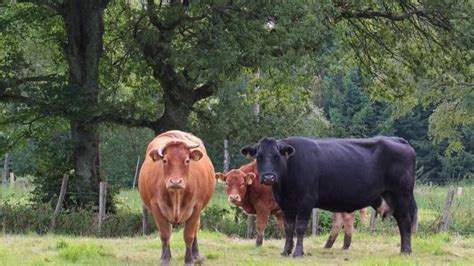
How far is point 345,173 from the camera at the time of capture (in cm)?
1277

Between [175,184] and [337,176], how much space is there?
3.76 metres

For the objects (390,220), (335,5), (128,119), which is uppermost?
(335,5)

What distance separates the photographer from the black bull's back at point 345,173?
494 inches

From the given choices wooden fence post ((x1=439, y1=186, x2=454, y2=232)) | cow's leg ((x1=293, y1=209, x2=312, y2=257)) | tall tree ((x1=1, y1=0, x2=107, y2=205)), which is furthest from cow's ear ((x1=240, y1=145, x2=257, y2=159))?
tall tree ((x1=1, y1=0, x2=107, y2=205))

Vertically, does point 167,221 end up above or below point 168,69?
below

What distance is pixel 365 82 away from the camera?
2612 cm

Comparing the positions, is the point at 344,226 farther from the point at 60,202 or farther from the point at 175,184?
the point at 60,202

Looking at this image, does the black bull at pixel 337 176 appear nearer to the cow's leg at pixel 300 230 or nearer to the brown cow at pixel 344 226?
the cow's leg at pixel 300 230

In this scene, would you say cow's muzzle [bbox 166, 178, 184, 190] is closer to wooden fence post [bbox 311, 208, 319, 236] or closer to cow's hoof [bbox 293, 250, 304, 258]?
A: cow's hoof [bbox 293, 250, 304, 258]

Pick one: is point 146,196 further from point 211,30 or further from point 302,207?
point 211,30

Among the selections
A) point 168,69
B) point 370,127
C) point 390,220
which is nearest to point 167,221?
point 390,220

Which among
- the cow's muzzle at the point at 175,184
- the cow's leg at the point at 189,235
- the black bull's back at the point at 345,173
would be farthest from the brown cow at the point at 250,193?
the cow's muzzle at the point at 175,184

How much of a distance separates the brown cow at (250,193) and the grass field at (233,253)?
2.00ft

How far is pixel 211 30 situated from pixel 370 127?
44.3 m
